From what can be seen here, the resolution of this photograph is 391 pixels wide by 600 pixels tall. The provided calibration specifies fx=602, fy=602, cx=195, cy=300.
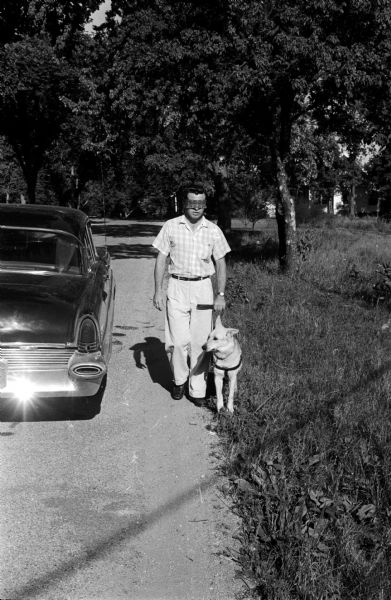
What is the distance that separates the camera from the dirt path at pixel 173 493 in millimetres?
3006

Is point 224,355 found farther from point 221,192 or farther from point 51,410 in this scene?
point 221,192

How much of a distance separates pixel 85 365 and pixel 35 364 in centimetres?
38

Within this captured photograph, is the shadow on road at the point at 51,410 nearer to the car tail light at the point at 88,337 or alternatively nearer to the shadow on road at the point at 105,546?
the car tail light at the point at 88,337

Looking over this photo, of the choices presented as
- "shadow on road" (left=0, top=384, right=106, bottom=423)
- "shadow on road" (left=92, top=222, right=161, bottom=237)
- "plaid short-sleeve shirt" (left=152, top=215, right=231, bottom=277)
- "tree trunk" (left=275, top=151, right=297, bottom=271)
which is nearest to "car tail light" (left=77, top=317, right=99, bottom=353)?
"shadow on road" (left=0, top=384, right=106, bottom=423)

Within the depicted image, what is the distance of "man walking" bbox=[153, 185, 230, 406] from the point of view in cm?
518

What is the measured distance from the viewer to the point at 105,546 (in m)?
3.26

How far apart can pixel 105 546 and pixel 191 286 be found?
98.0 inches

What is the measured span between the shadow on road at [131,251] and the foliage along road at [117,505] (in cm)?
1211

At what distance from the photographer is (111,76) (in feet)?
39.7

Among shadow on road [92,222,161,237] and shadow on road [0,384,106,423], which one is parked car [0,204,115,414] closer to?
shadow on road [0,384,106,423]

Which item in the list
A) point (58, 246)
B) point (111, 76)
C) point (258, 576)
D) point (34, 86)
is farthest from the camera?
point (34, 86)

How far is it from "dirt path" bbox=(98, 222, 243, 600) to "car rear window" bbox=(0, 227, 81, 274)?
4.09 feet

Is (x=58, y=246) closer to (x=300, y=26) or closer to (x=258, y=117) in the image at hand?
(x=300, y=26)

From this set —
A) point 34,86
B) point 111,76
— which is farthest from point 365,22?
point 34,86
